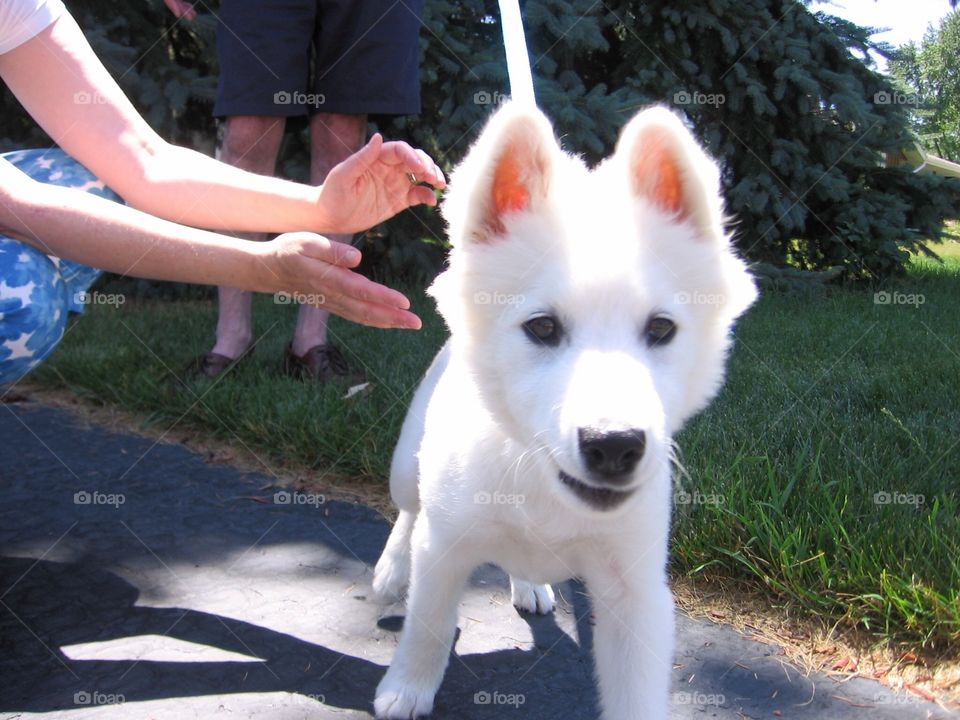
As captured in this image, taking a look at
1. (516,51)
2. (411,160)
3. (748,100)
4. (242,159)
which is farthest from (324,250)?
(748,100)

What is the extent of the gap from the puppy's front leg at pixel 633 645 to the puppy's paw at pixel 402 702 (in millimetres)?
423

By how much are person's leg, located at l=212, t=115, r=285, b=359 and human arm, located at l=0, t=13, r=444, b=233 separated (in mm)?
1370

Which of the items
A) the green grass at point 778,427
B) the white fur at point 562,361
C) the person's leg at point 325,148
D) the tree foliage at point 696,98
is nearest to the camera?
the white fur at point 562,361

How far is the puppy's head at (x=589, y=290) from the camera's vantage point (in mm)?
1738

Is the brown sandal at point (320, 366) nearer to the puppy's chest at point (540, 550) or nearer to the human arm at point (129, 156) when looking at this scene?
the human arm at point (129, 156)

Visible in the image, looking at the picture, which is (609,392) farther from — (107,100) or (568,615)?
(107,100)

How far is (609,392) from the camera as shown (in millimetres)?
1664

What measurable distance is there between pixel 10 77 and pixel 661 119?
217cm

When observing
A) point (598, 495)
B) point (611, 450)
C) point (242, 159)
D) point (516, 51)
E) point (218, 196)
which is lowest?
point (598, 495)

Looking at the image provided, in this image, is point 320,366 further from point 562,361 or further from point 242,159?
point 562,361

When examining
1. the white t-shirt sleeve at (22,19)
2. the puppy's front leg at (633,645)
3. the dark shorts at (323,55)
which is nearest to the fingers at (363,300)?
the puppy's front leg at (633,645)

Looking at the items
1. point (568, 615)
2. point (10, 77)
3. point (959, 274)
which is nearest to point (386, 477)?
point (568, 615)

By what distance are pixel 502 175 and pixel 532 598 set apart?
1.28 m

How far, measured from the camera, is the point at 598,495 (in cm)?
181
